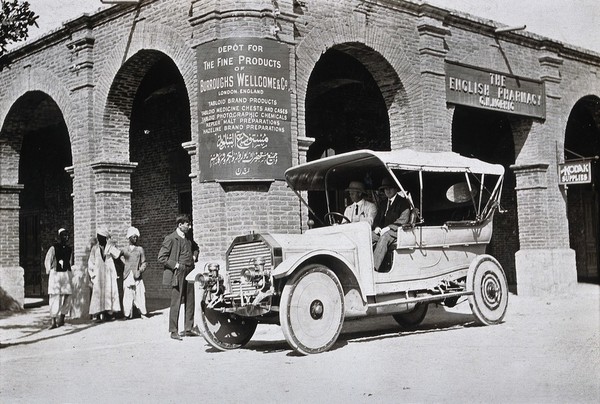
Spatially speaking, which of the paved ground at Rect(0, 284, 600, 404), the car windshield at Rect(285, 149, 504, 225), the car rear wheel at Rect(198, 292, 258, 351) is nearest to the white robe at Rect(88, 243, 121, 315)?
the paved ground at Rect(0, 284, 600, 404)

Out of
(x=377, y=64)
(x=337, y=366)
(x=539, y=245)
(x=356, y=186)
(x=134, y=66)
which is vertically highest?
(x=134, y=66)

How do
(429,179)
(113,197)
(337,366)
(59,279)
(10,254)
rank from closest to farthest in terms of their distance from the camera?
(337,366) < (429,179) < (59,279) < (113,197) < (10,254)

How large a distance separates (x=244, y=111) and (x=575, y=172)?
Result: 25.7ft

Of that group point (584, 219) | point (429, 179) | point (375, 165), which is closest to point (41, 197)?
point (429, 179)

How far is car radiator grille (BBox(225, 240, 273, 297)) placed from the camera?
7402 mm

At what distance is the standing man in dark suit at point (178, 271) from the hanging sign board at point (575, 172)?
864cm

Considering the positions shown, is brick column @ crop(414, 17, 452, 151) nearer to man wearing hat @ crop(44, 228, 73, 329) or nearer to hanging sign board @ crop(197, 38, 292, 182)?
hanging sign board @ crop(197, 38, 292, 182)

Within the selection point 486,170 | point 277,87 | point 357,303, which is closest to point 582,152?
point 486,170

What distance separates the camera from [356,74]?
13773 mm

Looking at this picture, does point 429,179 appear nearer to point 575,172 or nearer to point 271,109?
point 271,109

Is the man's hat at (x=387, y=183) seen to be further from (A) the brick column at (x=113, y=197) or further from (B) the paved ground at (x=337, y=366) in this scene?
(A) the brick column at (x=113, y=197)

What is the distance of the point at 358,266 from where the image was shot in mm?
7891

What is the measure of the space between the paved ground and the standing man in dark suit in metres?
0.36

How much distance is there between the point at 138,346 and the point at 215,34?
445 centimetres
